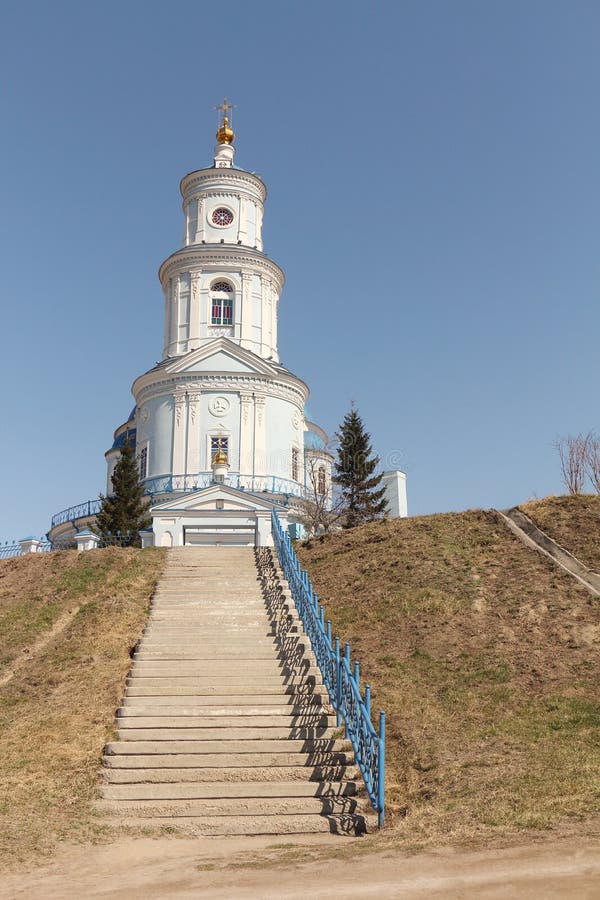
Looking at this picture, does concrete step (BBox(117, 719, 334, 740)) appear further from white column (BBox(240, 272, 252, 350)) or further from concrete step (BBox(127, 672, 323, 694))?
white column (BBox(240, 272, 252, 350))

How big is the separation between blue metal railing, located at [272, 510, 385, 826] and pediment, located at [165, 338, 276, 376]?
69.0ft

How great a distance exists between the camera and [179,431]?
35.6m

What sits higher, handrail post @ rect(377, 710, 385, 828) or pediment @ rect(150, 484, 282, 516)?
pediment @ rect(150, 484, 282, 516)

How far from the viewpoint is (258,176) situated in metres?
41.2

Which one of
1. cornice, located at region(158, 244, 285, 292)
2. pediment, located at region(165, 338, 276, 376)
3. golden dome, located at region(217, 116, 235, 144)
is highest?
golden dome, located at region(217, 116, 235, 144)

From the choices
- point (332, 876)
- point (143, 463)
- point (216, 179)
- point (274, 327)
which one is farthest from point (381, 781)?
point (216, 179)

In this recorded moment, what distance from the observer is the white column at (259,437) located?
35.5 m

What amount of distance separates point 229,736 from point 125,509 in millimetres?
20230

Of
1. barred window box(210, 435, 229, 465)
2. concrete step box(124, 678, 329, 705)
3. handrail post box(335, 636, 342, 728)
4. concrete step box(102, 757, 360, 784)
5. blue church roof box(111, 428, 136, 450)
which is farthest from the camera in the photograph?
blue church roof box(111, 428, 136, 450)

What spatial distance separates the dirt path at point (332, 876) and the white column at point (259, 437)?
27.2 metres

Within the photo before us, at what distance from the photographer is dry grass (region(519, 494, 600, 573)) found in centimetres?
1828

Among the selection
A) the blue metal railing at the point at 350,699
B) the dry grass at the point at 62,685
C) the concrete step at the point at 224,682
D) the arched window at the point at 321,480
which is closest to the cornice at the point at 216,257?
the arched window at the point at 321,480

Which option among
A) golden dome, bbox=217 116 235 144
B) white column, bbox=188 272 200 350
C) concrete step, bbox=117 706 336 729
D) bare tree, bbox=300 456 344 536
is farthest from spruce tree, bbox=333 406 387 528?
concrete step, bbox=117 706 336 729

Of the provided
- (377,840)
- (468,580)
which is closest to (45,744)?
(377,840)
